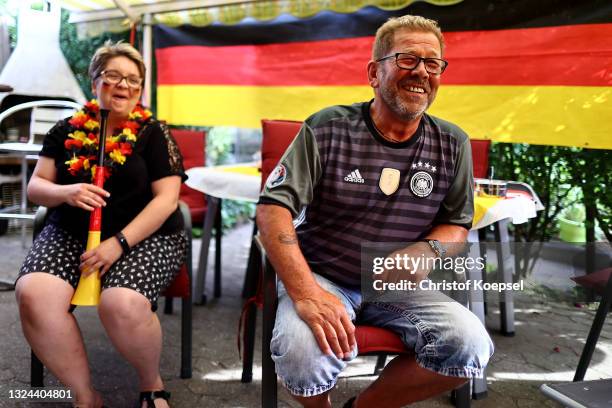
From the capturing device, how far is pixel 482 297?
215cm

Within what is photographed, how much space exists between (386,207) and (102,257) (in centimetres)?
110

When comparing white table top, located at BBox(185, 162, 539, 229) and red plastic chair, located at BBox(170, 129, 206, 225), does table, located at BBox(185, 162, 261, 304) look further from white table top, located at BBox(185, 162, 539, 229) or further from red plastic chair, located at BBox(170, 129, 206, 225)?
red plastic chair, located at BBox(170, 129, 206, 225)

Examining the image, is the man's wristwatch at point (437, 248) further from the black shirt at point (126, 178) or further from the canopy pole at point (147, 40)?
the canopy pole at point (147, 40)

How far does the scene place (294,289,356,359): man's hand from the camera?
146cm

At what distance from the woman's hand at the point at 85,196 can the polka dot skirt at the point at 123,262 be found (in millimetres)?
193

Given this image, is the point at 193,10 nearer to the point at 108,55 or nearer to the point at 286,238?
the point at 108,55

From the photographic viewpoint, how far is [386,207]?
172 cm

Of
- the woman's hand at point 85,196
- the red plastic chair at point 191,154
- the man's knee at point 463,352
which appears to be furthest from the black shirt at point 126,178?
the red plastic chair at point 191,154

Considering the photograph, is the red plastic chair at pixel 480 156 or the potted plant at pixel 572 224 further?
the potted plant at pixel 572 224

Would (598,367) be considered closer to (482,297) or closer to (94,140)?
(482,297)

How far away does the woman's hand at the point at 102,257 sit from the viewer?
1897 mm

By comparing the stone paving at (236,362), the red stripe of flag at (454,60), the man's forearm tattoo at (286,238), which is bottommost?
the stone paving at (236,362)

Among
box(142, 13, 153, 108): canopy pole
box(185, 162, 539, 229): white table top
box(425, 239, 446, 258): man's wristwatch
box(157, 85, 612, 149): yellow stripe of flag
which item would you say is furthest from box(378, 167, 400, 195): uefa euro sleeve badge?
box(142, 13, 153, 108): canopy pole

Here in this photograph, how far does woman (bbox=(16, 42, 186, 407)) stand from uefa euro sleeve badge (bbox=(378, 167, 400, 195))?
37.9 inches
